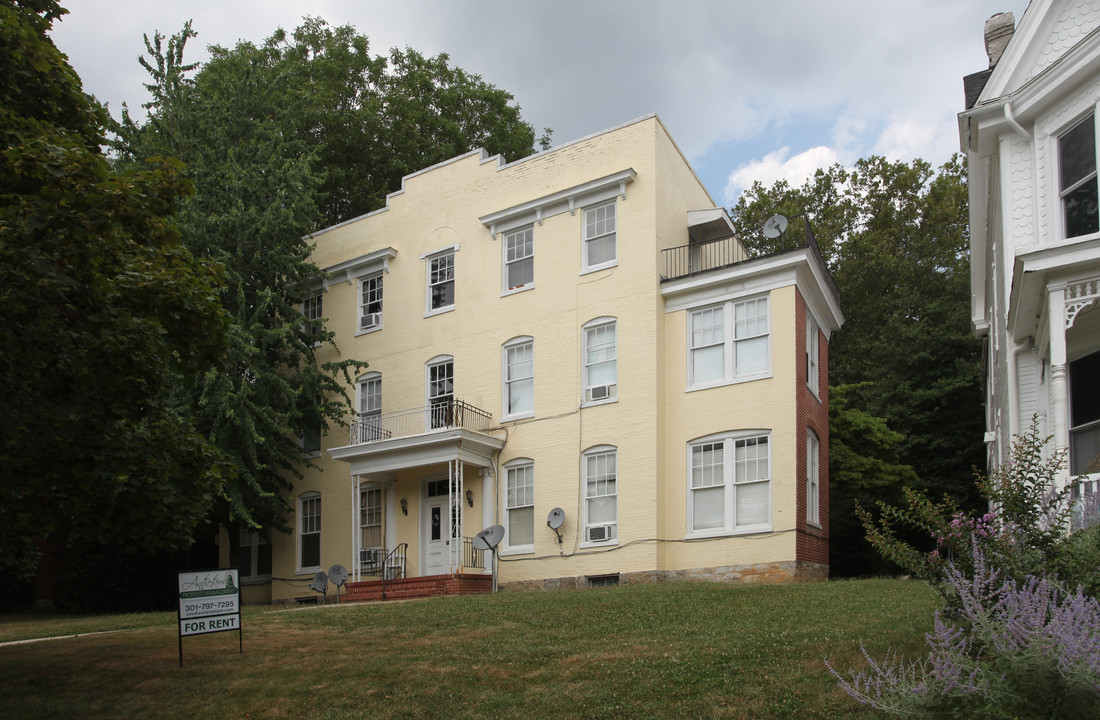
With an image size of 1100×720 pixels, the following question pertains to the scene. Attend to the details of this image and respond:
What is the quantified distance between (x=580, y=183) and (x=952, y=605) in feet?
54.5

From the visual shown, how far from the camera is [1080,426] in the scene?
1350 cm

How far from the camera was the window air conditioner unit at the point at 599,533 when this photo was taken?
22.4 metres

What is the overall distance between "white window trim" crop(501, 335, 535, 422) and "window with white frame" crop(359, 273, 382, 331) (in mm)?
4564

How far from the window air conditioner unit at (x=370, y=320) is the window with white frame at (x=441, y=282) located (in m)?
1.79

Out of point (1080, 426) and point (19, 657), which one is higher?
point (1080, 426)

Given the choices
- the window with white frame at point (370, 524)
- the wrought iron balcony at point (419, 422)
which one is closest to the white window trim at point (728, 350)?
the wrought iron balcony at point (419, 422)

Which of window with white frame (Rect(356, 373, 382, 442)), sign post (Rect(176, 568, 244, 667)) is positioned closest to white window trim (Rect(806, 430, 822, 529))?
window with white frame (Rect(356, 373, 382, 442))

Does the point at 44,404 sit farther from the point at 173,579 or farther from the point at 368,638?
the point at 173,579

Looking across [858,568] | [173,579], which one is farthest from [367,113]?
[858,568]

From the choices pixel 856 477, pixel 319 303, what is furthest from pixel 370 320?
pixel 856 477

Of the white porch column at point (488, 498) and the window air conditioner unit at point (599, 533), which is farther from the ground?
the white porch column at point (488, 498)

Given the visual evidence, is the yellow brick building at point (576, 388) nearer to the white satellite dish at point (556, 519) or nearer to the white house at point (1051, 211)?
the white satellite dish at point (556, 519)

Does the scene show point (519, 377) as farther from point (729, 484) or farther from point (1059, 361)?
point (1059, 361)

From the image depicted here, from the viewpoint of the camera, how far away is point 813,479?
23.1 meters
